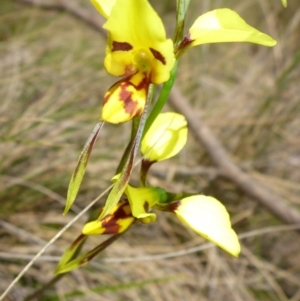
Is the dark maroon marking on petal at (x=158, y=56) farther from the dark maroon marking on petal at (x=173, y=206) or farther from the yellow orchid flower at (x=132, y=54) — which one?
the dark maroon marking on petal at (x=173, y=206)

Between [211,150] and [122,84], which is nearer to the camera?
[122,84]

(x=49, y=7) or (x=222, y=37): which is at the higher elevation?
(x=222, y=37)

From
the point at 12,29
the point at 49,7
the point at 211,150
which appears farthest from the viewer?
the point at 12,29

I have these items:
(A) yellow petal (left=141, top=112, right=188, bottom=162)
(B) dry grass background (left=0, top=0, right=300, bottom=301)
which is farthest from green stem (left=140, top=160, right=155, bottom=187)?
(B) dry grass background (left=0, top=0, right=300, bottom=301)

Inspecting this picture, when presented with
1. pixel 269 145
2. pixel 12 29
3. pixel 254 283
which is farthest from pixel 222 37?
pixel 12 29

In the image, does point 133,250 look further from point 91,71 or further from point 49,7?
point 49,7

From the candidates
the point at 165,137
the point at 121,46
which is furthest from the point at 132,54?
the point at 165,137

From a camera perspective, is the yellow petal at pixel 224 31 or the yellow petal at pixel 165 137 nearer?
the yellow petal at pixel 224 31

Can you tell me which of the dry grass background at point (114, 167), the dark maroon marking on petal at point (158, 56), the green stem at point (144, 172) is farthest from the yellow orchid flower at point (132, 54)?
the dry grass background at point (114, 167)
